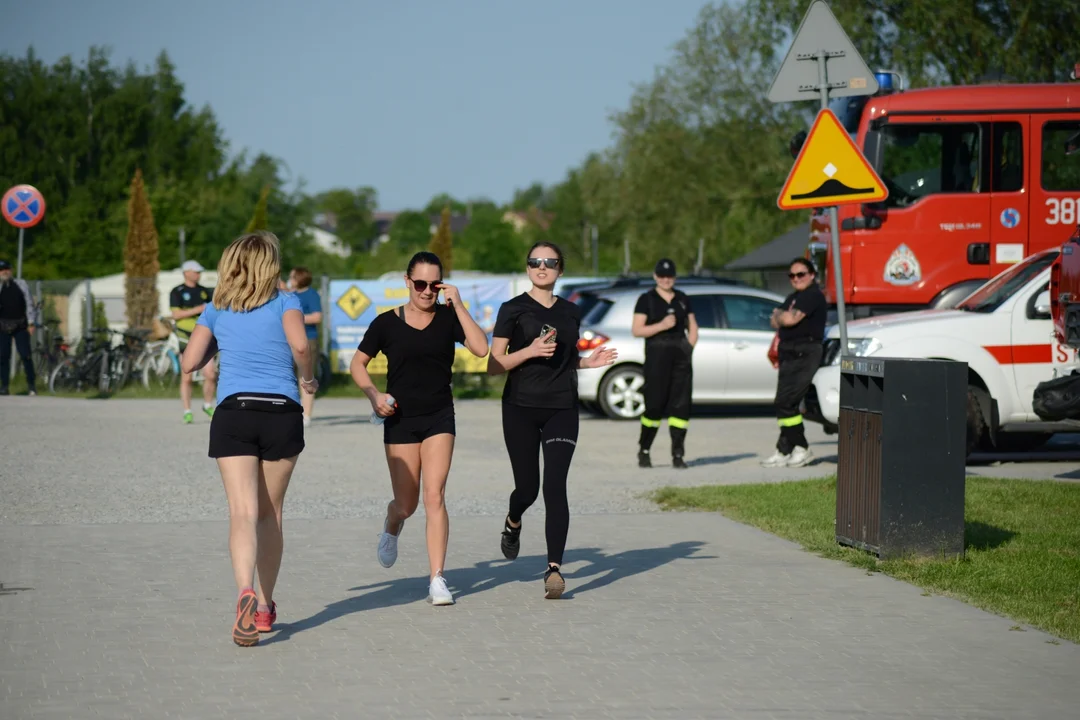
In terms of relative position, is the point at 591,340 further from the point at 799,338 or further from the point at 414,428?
the point at 414,428

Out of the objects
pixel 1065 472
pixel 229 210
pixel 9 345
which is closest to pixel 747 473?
pixel 1065 472

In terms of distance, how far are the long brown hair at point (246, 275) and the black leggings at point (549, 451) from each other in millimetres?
1600

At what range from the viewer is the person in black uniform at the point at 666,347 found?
13.6 m

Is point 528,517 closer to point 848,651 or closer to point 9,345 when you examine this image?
point 848,651

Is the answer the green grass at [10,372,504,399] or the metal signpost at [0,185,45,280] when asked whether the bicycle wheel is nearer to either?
the green grass at [10,372,504,399]

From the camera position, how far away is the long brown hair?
6.69 m

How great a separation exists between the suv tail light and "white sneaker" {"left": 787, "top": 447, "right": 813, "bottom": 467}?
5.06m

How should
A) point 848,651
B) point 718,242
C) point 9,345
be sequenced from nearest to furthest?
point 848,651 → point 9,345 → point 718,242

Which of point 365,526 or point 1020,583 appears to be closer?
point 1020,583

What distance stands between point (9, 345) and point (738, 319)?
40.0 feet

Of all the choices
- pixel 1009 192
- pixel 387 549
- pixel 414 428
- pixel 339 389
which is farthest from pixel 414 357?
pixel 339 389

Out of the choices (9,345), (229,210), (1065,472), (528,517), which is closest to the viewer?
(528,517)

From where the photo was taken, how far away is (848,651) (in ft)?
21.4

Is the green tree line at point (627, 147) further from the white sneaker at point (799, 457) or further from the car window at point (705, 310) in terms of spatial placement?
the white sneaker at point (799, 457)
